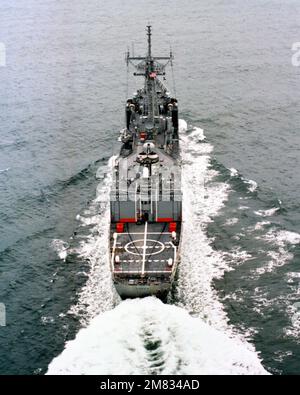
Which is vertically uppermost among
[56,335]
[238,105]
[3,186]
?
[238,105]

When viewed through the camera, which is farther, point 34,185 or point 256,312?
point 34,185

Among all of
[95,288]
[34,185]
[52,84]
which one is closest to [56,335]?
[95,288]

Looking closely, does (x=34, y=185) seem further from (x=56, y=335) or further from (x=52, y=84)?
(x=52, y=84)

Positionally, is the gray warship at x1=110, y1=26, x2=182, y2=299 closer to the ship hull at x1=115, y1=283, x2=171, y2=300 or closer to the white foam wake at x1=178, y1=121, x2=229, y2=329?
the ship hull at x1=115, y1=283, x2=171, y2=300
